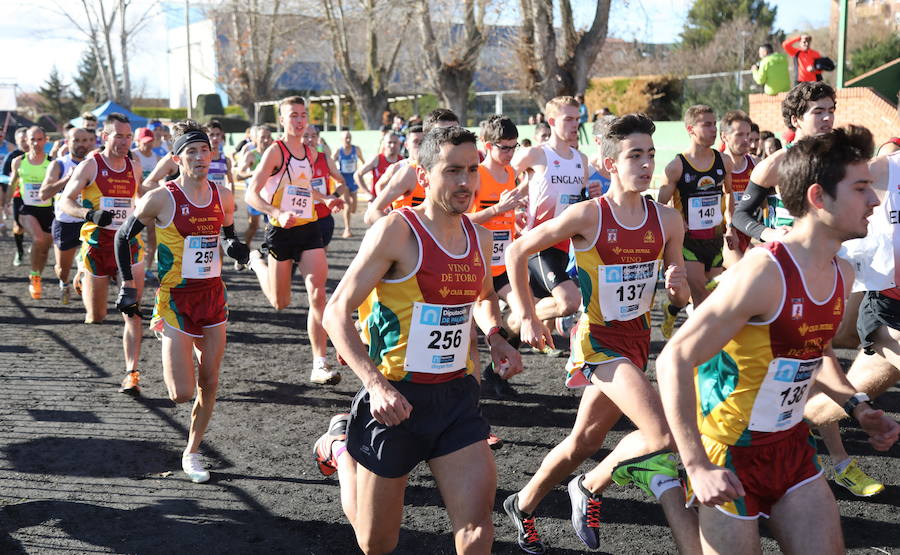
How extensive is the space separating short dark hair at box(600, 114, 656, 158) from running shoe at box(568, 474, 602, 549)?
1605mm

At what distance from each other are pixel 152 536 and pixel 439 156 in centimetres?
250

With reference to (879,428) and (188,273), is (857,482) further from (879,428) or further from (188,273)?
(188,273)

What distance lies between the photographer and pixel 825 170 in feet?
9.42

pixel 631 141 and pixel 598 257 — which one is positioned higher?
pixel 631 141

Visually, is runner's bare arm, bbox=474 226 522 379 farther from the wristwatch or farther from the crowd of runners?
the wristwatch

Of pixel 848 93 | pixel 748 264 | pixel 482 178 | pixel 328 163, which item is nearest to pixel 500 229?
pixel 482 178

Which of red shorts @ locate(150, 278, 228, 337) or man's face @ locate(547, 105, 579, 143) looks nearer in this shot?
red shorts @ locate(150, 278, 228, 337)

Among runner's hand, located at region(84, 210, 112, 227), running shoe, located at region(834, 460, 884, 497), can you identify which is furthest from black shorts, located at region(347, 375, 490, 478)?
runner's hand, located at region(84, 210, 112, 227)

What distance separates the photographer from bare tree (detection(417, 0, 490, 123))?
84.4 feet

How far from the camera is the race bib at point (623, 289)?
14.2ft

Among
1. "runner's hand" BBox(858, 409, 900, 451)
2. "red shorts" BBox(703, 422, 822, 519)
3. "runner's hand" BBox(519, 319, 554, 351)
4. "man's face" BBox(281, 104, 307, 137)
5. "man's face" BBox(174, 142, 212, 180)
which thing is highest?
"man's face" BBox(281, 104, 307, 137)

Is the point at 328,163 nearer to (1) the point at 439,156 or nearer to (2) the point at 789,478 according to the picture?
(1) the point at 439,156

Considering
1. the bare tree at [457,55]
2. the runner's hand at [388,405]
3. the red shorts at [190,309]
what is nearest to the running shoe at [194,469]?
the red shorts at [190,309]

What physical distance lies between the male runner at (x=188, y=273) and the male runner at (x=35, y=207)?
638cm
